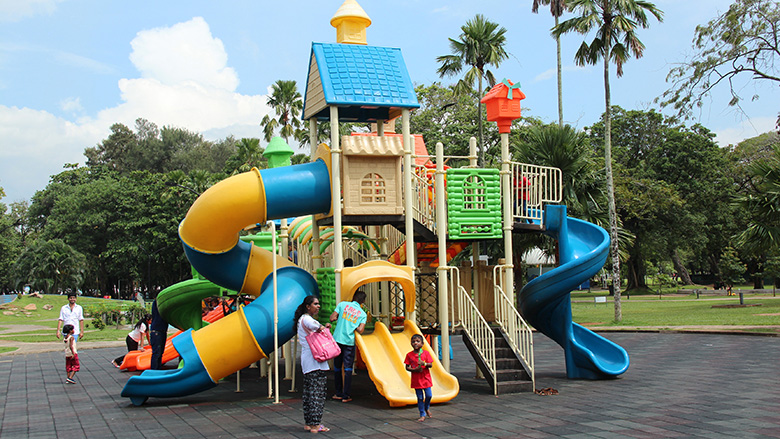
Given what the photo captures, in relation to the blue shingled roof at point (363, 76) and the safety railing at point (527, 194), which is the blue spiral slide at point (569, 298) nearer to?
the safety railing at point (527, 194)

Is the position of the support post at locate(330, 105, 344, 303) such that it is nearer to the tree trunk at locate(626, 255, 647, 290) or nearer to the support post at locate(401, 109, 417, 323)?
the support post at locate(401, 109, 417, 323)

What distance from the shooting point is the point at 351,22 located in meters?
14.1

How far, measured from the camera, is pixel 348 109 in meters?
14.3

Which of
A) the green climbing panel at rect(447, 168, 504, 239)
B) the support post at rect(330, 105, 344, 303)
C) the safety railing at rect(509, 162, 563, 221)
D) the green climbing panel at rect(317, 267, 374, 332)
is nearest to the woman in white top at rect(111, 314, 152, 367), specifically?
the green climbing panel at rect(317, 267, 374, 332)

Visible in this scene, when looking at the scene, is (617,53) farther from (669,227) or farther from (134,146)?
(134,146)

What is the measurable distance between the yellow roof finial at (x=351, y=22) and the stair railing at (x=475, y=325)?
5.15 m

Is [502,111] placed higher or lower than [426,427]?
higher

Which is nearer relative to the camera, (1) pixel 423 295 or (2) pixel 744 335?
(1) pixel 423 295

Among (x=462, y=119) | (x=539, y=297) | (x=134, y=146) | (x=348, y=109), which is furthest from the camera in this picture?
(x=134, y=146)

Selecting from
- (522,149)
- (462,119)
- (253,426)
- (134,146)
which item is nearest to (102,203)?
(134,146)

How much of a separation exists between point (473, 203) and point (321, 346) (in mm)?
5342

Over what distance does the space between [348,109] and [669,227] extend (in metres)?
42.7

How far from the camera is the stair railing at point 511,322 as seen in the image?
41.0 ft

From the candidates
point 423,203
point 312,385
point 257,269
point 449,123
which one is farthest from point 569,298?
point 449,123
